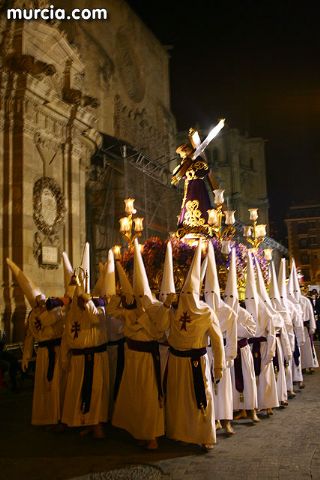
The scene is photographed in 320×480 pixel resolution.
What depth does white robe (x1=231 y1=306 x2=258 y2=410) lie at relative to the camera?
24.6 feet

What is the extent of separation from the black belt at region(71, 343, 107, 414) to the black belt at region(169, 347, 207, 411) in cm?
137

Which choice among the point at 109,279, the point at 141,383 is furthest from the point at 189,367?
the point at 109,279

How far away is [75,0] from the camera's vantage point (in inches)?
770

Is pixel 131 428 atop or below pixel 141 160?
below

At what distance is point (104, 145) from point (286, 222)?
49383 millimetres

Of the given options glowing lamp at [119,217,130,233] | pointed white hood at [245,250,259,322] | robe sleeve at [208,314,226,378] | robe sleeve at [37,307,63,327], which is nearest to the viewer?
robe sleeve at [208,314,226,378]

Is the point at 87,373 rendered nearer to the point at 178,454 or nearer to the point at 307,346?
the point at 178,454

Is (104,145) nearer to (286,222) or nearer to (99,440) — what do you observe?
(99,440)

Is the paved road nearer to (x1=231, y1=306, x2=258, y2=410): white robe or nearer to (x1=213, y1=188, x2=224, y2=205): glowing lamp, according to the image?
(x1=231, y1=306, x2=258, y2=410): white robe

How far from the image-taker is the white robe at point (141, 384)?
6262mm

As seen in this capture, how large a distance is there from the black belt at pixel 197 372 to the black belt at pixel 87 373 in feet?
4.50

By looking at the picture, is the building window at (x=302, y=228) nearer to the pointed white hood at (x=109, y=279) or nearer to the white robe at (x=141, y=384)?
the pointed white hood at (x=109, y=279)

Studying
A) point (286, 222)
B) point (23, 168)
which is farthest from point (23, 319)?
point (286, 222)

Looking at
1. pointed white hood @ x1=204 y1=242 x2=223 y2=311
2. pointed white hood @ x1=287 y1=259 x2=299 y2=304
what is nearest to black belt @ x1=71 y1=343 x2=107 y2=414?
pointed white hood @ x1=204 y1=242 x2=223 y2=311
